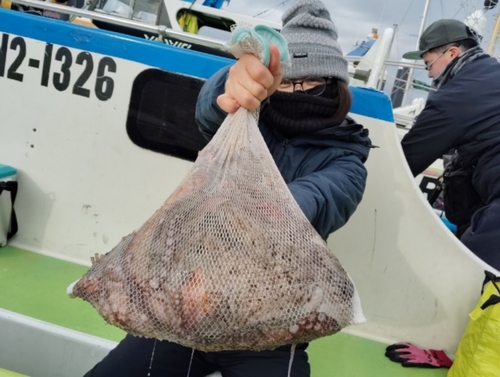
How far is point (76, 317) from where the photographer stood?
203 cm

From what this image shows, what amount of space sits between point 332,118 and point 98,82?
1367 mm

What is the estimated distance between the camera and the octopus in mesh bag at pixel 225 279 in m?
0.98

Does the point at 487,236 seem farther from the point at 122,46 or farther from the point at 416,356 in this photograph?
the point at 122,46

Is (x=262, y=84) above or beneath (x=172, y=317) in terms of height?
above

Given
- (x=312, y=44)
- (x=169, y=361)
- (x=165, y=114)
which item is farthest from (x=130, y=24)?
(x=169, y=361)

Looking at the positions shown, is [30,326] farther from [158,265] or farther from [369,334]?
[369,334]

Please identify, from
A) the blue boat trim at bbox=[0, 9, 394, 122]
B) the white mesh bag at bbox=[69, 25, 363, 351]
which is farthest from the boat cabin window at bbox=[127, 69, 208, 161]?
the white mesh bag at bbox=[69, 25, 363, 351]

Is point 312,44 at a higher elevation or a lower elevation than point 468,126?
higher

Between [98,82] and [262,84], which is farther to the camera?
[98,82]

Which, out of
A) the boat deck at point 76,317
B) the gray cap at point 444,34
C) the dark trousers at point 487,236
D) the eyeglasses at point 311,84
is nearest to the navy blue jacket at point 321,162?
the eyeglasses at point 311,84

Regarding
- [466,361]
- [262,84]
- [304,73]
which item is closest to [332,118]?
[304,73]

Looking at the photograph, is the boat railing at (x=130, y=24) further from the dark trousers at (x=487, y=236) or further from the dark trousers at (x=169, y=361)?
the dark trousers at (x=487, y=236)

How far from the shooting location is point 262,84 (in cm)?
116

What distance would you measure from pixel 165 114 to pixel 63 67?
0.56 meters
